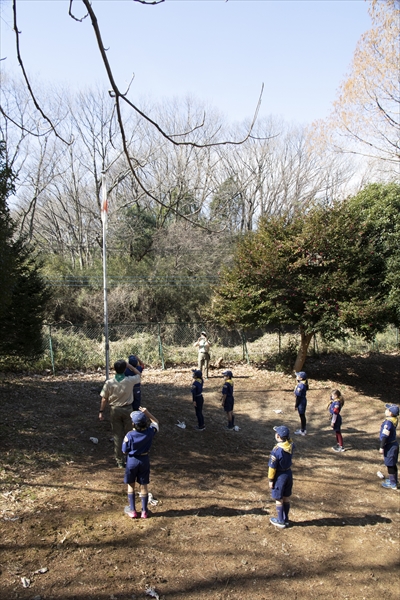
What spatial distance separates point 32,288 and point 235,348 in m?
9.11

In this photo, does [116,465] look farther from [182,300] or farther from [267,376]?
[182,300]

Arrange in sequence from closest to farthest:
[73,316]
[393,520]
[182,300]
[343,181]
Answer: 1. [393,520]
2. [73,316]
3. [182,300]
4. [343,181]

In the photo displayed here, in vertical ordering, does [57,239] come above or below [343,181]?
below

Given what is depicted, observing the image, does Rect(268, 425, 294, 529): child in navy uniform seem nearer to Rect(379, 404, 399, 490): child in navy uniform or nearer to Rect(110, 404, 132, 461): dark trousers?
Rect(110, 404, 132, 461): dark trousers

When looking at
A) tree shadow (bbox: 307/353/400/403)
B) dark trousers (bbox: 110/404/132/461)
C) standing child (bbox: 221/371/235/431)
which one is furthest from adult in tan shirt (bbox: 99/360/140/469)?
tree shadow (bbox: 307/353/400/403)

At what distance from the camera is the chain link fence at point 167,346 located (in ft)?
51.6

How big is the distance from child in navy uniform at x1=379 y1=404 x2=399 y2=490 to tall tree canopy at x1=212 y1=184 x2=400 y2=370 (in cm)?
602

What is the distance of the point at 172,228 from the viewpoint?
89.3 feet

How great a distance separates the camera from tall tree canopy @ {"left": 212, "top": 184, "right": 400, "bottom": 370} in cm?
1344

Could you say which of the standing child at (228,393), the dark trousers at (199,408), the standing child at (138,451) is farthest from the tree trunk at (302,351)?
the standing child at (138,451)

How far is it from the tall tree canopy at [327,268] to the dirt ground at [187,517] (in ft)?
14.7

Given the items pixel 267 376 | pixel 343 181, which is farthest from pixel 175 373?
pixel 343 181

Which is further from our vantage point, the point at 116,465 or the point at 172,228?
the point at 172,228

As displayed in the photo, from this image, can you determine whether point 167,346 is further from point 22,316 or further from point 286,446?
point 286,446
